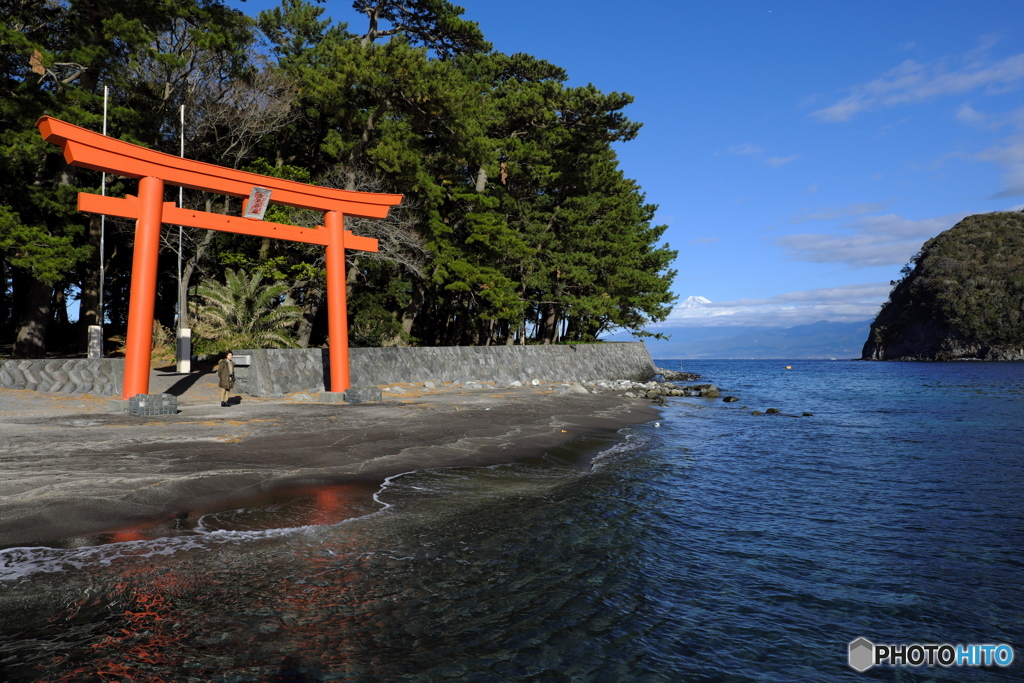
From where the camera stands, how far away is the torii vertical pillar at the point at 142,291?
12.8m

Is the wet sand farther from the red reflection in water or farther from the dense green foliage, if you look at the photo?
the dense green foliage

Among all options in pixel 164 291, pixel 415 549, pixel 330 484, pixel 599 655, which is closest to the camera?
pixel 599 655

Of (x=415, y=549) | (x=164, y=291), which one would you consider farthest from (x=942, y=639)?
(x=164, y=291)

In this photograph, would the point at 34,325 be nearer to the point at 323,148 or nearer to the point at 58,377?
the point at 58,377

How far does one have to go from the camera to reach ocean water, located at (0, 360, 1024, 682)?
12.6 feet

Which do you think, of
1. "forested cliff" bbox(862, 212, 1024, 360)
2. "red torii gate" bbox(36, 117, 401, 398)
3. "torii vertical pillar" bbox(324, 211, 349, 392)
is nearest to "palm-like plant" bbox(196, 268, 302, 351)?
"torii vertical pillar" bbox(324, 211, 349, 392)

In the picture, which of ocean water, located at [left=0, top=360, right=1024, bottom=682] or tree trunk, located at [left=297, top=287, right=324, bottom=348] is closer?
ocean water, located at [left=0, top=360, right=1024, bottom=682]

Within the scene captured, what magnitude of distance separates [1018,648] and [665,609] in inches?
104

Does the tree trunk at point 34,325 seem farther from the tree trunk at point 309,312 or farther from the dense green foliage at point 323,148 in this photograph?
the tree trunk at point 309,312

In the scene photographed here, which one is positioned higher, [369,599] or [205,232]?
[205,232]

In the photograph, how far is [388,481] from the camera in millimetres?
8281

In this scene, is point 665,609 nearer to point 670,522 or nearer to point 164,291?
point 670,522

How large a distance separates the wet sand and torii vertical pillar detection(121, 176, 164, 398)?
101 cm

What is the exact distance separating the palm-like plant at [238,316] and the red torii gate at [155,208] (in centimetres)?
454
